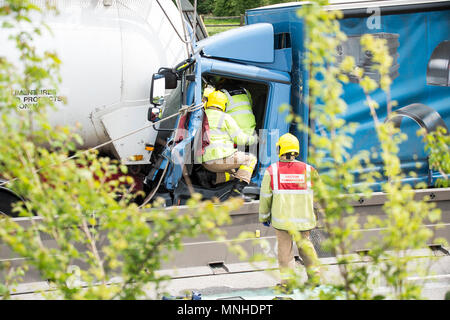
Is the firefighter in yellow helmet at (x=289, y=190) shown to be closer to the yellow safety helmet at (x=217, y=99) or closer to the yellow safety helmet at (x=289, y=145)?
the yellow safety helmet at (x=289, y=145)

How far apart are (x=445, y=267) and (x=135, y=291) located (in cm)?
478

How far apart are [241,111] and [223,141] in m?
0.44

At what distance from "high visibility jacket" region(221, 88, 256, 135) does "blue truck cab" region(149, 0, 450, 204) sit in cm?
19

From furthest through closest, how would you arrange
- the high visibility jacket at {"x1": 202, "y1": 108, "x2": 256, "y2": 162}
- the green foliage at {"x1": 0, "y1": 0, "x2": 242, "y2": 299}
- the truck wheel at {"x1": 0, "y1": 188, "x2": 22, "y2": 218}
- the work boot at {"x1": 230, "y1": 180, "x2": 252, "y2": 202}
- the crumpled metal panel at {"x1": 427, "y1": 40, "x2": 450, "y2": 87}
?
the crumpled metal panel at {"x1": 427, "y1": 40, "x2": 450, "y2": 87} < the work boot at {"x1": 230, "y1": 180, "x2": 252, "y2": 202} < the high visibility jacket at {"x1": 202, "y1": 108, "x2": 256, "y2": 162} < the truck wheel at {"x1": 0, "y1": 188, "x2": 22, "y2": 218} < the green foliage at {"x1": 0, "y1": 0, "x2": 242, "y2": 299}

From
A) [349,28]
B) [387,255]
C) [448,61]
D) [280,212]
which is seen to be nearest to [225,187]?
[280,212]

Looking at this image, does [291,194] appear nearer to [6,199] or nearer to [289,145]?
[289,145]

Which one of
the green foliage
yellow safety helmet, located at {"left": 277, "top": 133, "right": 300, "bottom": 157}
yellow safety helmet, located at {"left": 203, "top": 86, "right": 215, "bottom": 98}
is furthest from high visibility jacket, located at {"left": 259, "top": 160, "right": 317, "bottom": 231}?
the green foliage

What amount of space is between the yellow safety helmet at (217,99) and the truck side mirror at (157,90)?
53cm

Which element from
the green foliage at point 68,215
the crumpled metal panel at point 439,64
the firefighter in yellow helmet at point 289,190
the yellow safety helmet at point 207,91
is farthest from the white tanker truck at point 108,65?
the green foliage at point 68,215

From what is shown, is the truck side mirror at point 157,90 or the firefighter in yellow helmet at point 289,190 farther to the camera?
the truck side mirror at point 157,90

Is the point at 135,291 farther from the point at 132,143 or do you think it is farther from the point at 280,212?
the point at 132,143

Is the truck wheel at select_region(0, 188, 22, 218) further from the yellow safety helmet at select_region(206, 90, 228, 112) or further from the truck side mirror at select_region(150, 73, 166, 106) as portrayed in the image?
the yellow safety helmet at select_region(206, 90, 228, 112)

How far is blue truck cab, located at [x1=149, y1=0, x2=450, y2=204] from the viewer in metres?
6.16

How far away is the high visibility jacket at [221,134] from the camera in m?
6.05
